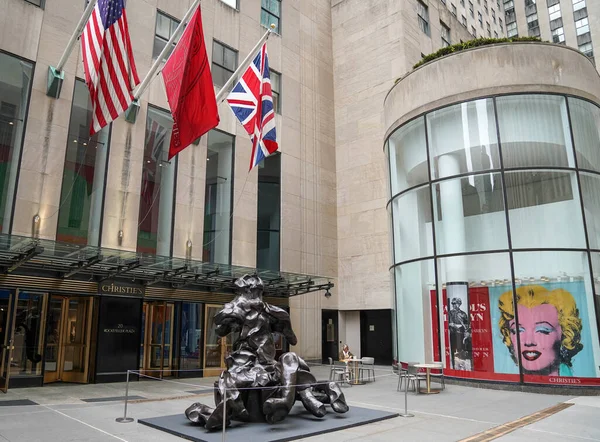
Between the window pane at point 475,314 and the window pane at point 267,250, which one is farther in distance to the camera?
the window pane at point 267,250

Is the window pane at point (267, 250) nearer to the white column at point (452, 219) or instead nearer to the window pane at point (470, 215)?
the window pane at point (470, 215)

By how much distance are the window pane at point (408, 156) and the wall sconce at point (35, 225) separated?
1341 centimetres

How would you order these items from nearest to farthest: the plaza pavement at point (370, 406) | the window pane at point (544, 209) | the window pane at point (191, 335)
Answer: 1. the plaza pavement at point (370, 406)
2. the window pane at point (544, 209)
3. the window pane at point (191, 335)

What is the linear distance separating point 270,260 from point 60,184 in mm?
10429

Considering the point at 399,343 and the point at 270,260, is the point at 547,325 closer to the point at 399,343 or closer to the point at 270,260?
the point at 399,343

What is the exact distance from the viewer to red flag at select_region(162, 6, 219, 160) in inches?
458

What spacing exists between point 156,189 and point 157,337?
19.6 feet

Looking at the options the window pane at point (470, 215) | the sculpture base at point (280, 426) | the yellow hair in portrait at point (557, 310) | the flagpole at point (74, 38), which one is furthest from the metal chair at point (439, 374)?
the flagpole at point (74, 38)

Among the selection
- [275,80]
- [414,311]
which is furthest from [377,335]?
[275,80]

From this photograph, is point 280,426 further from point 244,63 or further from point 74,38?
point 74,38

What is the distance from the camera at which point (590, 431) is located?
9102 mm

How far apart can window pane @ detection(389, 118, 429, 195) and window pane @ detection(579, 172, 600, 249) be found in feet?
16.9

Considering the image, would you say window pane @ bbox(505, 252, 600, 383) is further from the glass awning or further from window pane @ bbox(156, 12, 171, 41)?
window pane @ bbox(156, 12, 171, 41)

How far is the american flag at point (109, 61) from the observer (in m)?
12.9
